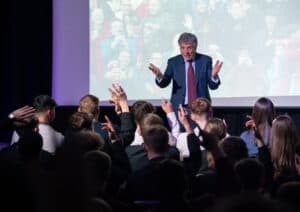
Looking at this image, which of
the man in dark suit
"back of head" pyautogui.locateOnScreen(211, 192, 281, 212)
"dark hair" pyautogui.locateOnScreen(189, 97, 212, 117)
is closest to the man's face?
the man in dark suit

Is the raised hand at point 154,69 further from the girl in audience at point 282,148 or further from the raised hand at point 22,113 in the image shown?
the raised hand at point 22,113

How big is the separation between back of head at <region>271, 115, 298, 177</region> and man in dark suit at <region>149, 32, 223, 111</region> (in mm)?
1875

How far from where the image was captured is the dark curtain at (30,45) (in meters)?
6.83

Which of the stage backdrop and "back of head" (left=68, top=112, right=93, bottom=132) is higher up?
the stage backdrop

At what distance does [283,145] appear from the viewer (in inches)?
112

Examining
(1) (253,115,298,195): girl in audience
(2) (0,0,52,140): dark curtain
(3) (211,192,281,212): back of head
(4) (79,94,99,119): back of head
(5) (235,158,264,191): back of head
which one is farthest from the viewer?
(2) (0,0,52,140): dark curtain

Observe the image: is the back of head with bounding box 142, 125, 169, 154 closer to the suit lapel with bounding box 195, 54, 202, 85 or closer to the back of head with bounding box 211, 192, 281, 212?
the back of head with bounding box 211, 192, 281, 212

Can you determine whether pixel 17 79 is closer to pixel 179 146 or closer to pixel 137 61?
pixel 137 61

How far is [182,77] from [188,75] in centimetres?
7

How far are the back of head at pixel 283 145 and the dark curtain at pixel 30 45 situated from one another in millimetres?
4427

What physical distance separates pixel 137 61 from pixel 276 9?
1.62 meters

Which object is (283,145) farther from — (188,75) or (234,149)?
(188,75)

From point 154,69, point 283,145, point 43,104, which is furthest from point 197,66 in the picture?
point 283,145

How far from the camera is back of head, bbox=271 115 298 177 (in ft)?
9.11
